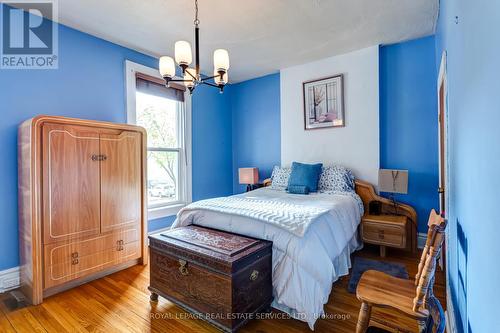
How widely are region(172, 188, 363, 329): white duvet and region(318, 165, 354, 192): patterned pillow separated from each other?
808 mm

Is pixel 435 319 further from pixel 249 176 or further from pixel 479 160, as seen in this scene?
pixel 249 176

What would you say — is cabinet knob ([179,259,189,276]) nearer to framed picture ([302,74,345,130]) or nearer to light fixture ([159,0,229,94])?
light fixture ([159,0,229,94])

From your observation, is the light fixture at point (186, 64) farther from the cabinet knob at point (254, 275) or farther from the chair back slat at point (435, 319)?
the chair back slat at point (435, 319)

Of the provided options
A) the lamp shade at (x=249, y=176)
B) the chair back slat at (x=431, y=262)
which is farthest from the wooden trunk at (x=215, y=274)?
the lamp shade at (x=249, y=176)

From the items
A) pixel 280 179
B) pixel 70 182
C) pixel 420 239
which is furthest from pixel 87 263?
pixel 420 239

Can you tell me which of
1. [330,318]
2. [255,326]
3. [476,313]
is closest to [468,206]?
[476,313]

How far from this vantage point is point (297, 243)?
1.77 m

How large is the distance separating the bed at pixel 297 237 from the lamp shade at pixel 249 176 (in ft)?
5.10

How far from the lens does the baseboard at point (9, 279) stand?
227 centimetres

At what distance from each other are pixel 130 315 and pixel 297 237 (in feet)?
4.63

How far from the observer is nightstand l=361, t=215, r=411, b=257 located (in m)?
2.75

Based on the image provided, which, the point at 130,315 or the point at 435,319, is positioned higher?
the point at 435,319

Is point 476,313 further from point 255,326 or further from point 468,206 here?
point 255,326

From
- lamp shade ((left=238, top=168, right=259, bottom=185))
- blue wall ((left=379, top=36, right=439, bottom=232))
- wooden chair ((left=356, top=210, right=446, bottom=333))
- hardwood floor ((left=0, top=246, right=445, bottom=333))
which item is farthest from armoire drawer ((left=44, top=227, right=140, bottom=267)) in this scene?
blue wall ((left=379, top=36, right=439, bottom=232))
